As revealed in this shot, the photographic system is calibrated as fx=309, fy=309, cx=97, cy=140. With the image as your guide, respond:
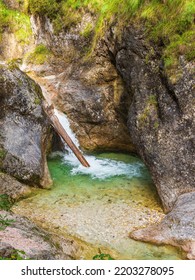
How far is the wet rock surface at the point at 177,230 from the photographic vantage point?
8.23 meters

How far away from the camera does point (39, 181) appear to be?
468 inches

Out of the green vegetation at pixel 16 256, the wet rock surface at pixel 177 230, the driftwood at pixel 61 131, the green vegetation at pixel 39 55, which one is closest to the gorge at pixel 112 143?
the wet rock surface at pixel 177 230

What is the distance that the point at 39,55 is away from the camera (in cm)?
1917

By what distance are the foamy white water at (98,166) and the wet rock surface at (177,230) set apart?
3922 millimetres

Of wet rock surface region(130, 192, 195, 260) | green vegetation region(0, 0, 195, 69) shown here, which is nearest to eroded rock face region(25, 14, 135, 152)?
green vegetation region(0, 0, 195, 69)

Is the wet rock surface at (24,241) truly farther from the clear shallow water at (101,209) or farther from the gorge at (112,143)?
the clear shallow water at (101,209)

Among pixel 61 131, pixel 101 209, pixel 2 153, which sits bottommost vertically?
pixel 101 209

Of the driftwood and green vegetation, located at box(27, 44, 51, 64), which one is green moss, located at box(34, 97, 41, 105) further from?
green vegetation, located at box(27, 44, 51, 64)

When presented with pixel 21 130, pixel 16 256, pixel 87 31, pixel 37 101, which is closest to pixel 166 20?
pixel 37 101

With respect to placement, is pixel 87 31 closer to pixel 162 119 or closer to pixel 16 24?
pixel 16 24

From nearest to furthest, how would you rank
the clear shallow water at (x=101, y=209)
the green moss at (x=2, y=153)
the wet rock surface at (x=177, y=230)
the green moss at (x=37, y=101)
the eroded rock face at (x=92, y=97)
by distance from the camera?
the wet rock surface at (x=177, y=230) < the clear shallow water at (x=101, y=209) < the green moss at (x=2, y=153) < the green moss at (x=37, y=101) < the eroded rock face at (x=92, y=97)

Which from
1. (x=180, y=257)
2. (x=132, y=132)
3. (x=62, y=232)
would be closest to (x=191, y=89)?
(x=132, y=132)

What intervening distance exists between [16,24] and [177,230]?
16.3m

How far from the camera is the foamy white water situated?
1323 cm
